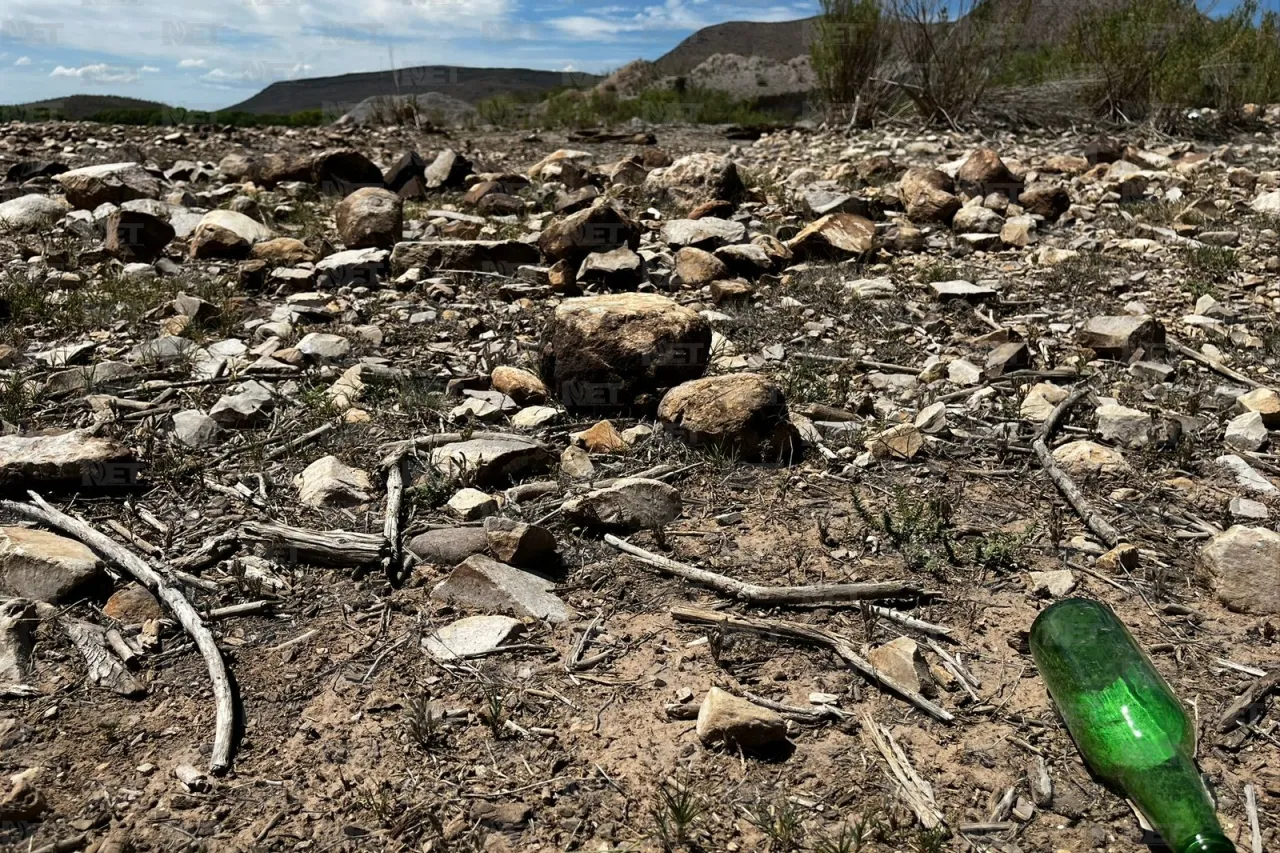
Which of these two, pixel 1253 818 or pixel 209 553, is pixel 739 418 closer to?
pixel 209 553

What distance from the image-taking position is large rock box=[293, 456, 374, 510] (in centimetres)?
264

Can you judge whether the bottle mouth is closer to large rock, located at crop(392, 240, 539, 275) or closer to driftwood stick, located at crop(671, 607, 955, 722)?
driftwood stick, located at crop(671, 607, 955, 722)

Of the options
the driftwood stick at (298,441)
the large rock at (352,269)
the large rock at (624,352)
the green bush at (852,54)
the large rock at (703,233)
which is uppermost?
the green bush at (852,54)

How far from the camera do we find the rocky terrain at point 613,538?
171cm

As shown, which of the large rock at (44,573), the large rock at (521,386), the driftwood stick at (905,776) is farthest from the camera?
the large rock at (521,386)

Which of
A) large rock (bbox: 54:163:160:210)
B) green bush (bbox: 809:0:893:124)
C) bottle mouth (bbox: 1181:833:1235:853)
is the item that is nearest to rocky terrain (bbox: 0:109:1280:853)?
bottle mouth (bbox: 1181:833:1235:853)

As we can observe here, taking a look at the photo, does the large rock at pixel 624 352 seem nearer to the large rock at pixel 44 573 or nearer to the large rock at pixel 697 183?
the large rock at pixel 44 573

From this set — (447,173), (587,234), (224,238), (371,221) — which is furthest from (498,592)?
(447,173)

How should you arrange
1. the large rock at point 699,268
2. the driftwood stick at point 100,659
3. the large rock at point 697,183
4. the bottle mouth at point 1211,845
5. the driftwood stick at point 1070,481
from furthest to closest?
the large rock at point 697,183 < the large rock at point 699,268 < the driftwood stick at point 1070,481 < the driftwood stick at point 100,659 < the bottle mouth at point 1211,845

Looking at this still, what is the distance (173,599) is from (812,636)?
56.6 inches

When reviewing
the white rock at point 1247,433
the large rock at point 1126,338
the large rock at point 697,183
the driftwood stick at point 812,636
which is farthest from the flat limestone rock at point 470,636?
the large rock at point 697,183

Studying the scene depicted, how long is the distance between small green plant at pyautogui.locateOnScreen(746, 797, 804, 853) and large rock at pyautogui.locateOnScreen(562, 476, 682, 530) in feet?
3.14

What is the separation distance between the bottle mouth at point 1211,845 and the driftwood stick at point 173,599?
1604 millimetres

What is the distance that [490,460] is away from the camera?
2729 millimetres
